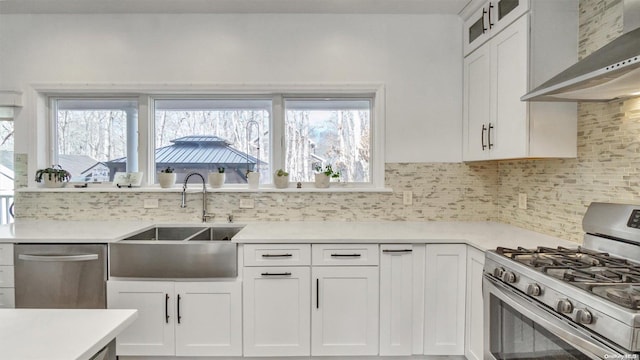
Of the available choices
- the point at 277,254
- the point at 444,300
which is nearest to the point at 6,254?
the point at 277,254

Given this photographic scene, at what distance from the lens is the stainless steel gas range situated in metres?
1.08

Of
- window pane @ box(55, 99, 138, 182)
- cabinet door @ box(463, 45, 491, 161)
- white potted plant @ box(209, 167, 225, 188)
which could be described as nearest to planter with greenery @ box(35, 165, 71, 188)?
window pane @ box(55, 99, 138, 182)

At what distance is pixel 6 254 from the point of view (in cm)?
219

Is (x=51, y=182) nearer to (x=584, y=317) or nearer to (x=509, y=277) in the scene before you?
(x=509, y=277)

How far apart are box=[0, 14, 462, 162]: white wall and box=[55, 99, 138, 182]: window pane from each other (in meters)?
0.23

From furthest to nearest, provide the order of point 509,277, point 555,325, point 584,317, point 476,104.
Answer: point 476,104, point 509,277, point 555,325, point 584,317

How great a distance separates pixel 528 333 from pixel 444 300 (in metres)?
0.80

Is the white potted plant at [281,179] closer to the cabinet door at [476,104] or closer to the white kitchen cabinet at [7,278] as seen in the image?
the cabinet door at [476,104]

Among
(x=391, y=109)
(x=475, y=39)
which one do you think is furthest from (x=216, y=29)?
(x=475, y=39)

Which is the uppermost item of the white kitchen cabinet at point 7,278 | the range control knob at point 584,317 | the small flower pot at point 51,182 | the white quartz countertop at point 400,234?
the small flower pot at point 51,182

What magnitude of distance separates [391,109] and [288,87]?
901 millimetres

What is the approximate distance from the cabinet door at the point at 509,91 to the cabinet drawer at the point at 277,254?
4.80 ft

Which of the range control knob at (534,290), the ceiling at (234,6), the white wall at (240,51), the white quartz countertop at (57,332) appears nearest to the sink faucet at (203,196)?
the white wall at (240,51)

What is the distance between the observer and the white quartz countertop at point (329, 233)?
219 cm
